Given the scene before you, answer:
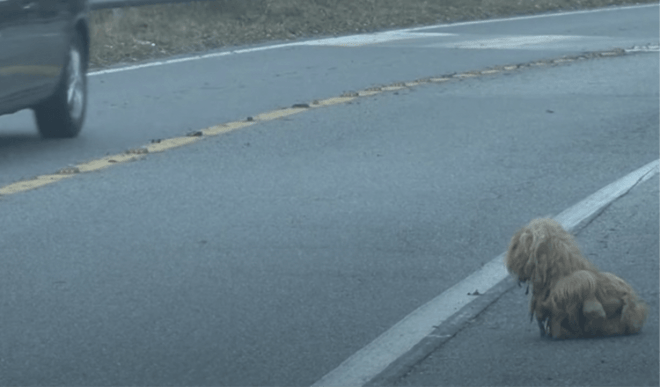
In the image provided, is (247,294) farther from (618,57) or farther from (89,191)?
(618,57)

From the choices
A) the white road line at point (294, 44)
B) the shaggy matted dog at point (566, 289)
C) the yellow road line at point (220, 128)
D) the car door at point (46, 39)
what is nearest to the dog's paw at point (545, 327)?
the shaggy matted dog at point (566, 289)

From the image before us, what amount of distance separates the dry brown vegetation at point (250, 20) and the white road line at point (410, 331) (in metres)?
10.5

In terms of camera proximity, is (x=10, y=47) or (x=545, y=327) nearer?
(x=545, y=327)

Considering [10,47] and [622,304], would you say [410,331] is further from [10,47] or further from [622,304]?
[10,47]

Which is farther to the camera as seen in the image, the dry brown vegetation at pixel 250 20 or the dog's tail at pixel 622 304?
the dry brown vegetation at pixel 250 20

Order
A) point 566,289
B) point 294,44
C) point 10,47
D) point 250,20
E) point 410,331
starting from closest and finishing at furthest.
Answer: point 566,289 → point 410,331 → point 10,47 → point 294,44 → point 250,20

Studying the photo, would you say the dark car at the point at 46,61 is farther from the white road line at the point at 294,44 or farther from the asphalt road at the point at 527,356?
the asphalt road at the point at 527,356

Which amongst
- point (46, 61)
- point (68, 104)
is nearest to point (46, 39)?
point (46, 61)

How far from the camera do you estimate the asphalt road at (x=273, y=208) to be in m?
5.70

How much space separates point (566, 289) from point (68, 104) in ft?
21.8

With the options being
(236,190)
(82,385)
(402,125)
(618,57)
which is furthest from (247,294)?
(618,57)

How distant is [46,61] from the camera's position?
421 inches

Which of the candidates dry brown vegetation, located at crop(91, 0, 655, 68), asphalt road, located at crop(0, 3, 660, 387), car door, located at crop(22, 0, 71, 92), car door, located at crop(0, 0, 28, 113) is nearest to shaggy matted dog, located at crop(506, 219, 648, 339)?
asphalt road, located at crop(0, 3, 660, 387)

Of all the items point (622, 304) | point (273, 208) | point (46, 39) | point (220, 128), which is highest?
point (46, 39)
